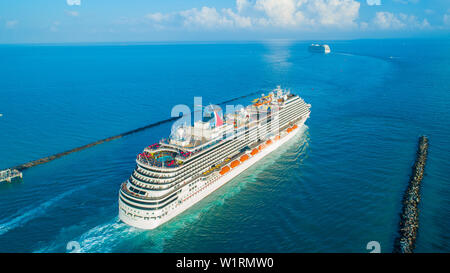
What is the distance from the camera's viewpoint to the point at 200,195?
3991 cm

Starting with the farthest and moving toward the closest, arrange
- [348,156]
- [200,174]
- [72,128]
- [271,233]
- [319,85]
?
1. [319,85]
2. [72,128]
3. [348,156]
4. [200,174]
5. [271,233]

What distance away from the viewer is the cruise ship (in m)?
34.0

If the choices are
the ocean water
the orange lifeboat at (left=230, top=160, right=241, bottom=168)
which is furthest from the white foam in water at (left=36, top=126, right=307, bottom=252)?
the orange lifeboat at (left=230, top=160, right=241, bottom=168)

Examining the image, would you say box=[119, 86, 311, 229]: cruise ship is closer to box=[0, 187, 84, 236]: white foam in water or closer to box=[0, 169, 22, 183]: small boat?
box=[0, 187, 84, 236]: white foam in water

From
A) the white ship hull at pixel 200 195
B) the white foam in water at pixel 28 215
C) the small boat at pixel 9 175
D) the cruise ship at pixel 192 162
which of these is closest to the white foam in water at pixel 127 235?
the white ship hull at pixel 200 195

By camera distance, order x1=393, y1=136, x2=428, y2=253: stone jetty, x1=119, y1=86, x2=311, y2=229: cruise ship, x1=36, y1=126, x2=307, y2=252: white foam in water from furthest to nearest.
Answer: x1=119, y1=86, x2=311, y2=229: cruise ship → x1=36, y1=126, x2=307, y2=252: white foam in water → x1=393, y1=136, x2=428, y2=253: stone jetty

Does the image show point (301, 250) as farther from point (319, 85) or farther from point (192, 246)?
point (319, 85)

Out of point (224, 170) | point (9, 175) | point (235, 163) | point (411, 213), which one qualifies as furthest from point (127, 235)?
point (411, 213)

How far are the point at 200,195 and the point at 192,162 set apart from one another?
17.8ft

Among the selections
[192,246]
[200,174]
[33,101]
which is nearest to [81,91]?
[33,101]

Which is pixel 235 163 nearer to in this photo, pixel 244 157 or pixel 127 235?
pixel 244 157

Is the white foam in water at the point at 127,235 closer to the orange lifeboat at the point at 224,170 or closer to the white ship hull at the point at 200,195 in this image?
the white ship hull at the point at 200,195

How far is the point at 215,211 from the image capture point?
3738cm
